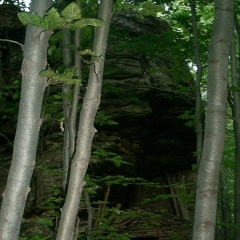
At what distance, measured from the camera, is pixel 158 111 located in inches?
424

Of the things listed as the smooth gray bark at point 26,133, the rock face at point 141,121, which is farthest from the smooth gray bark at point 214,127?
the rock face at point 141,121

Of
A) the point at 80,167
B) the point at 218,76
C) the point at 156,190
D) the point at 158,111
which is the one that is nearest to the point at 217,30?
the point at 218,76

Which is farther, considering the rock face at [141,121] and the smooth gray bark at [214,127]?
the rock face at [141,121]

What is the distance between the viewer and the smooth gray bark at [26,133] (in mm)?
1653

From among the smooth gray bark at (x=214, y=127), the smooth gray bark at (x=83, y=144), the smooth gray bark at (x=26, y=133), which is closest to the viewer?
the smooth gray bark at (x=26, y=133)

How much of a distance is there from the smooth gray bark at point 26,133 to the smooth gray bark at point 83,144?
1.48ft

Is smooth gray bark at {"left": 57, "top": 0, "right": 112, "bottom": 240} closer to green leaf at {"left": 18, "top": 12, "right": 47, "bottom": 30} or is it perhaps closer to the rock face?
green leaf at {"left": 18, "top": 12, "right": 47, "bottom": 30}

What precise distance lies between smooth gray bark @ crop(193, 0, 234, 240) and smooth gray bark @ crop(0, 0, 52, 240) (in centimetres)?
165

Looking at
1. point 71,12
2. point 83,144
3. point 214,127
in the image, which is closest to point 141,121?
point 214,127

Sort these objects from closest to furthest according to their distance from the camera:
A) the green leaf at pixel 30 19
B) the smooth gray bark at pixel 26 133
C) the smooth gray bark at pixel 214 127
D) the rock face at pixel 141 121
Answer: the smooth gray bark at pixel 26 133
the green leaf at pixel 30 19
the smooth gray bark at pixel 214 127
the rock face at pixel 141 121

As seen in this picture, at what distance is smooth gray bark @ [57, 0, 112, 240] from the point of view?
211cm

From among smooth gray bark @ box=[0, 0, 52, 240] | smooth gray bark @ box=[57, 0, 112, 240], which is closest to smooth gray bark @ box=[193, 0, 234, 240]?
smooth gray bark @ box=[57, 0, 112, 240]

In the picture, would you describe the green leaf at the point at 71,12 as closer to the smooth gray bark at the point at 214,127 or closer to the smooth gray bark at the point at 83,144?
the smooth gray bark at the point at 83,144

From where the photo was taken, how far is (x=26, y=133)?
1741 millimetres
